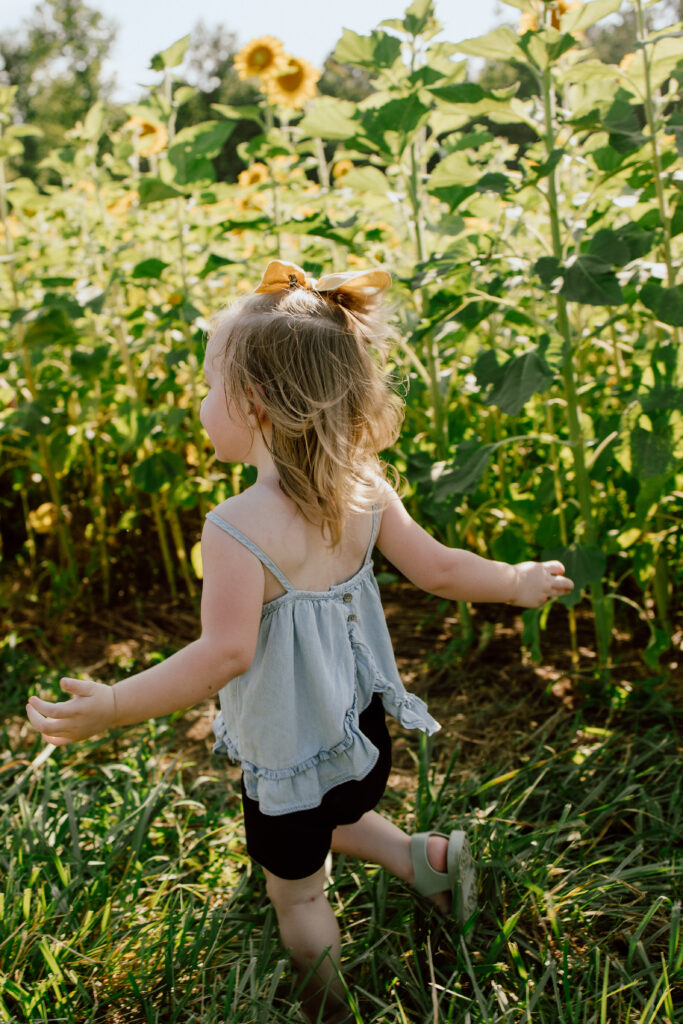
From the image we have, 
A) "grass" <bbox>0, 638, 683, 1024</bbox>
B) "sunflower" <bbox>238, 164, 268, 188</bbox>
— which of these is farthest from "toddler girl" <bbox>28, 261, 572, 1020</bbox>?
"sunflower" <bbox>238, 164, 268, 188</bbox>

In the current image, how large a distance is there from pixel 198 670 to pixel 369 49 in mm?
1673

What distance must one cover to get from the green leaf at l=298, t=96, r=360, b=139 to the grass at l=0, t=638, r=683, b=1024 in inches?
62.0

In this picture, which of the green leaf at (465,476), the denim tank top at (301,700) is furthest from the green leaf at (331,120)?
the denim tank top at (301,700)

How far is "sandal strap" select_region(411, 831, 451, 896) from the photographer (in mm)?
1542

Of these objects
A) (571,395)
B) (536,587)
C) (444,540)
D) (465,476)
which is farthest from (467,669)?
(536,587)

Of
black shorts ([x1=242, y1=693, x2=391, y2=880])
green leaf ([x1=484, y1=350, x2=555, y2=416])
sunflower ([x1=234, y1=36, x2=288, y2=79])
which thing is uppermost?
sunflower ([x1=234, y1=36, x2=288, y2=79])

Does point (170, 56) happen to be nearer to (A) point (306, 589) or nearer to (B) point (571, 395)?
(B) point (571, 395)

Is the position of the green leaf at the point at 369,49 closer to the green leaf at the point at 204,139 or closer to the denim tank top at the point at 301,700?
the green leaf at the point at 204,139

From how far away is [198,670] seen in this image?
4.04 feet

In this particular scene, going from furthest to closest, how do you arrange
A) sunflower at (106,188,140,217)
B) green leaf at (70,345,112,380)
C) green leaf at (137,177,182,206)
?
sunflower at (106,188,140,217), green leaf at (70,345,112,380), green leaf at (137,177,182,206)

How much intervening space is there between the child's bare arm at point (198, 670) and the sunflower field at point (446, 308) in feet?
2.43

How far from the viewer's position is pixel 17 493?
3.78 meters

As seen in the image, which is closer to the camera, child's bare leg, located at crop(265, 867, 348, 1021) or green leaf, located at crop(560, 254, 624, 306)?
child's bare leg, located at crop(265, 867, 348, 1021)

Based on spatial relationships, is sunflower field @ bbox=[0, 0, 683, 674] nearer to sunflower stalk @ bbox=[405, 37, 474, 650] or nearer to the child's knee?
sunflower stalk @ bbox=[405, 37, 474, 650]
